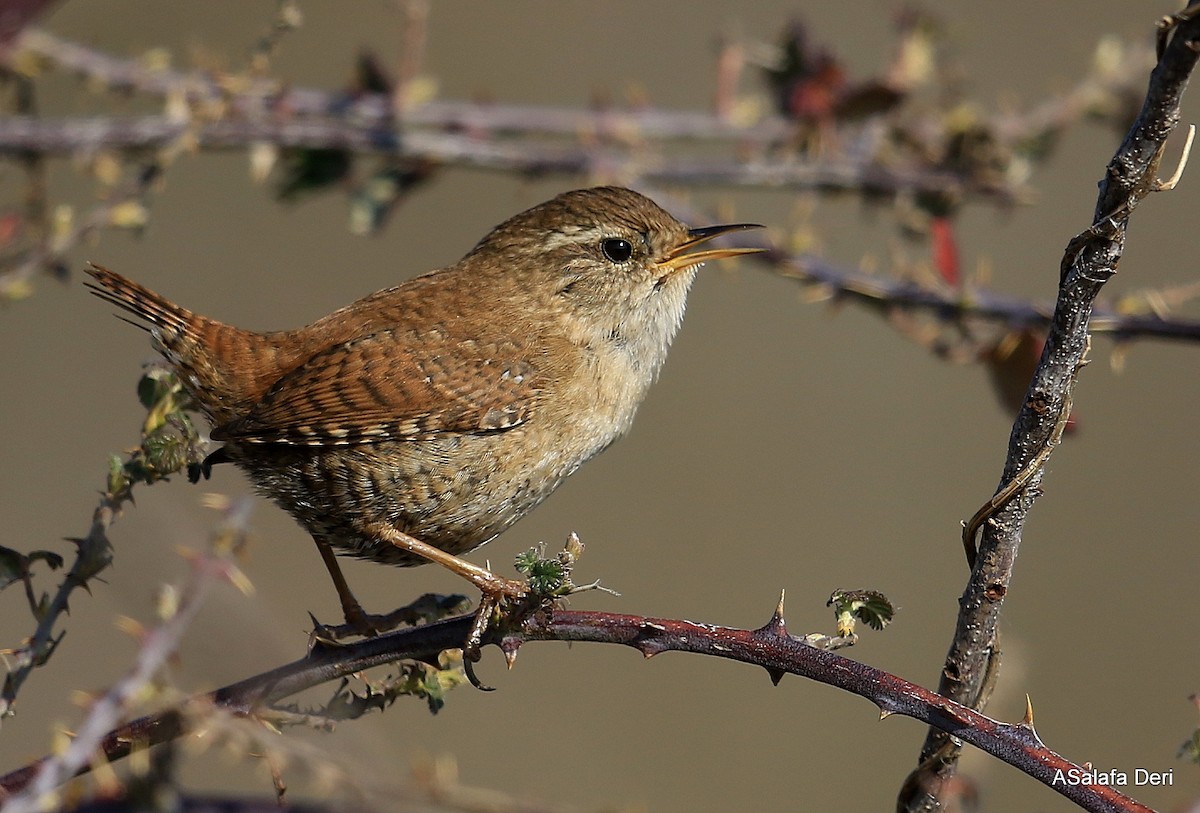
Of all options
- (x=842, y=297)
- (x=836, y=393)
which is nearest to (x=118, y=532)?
(x=842, y=297)

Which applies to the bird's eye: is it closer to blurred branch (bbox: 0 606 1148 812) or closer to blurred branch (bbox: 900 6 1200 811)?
blurred branch (bbox: 0 606 1148 812)

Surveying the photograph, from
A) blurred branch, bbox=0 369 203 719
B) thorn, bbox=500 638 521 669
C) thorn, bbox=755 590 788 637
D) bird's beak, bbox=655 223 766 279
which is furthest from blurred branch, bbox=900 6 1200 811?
bird's beak, bbox=655 223 766 279

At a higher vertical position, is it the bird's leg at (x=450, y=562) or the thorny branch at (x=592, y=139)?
the thorny branch at (x=592, y=139)

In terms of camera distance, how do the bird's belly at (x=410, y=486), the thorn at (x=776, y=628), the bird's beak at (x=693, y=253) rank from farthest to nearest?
1. the bird's beak at (x=693, y=253)
2. the bird's belly at (x=410, y=486)
3. the thorn at (x=776, y=628)

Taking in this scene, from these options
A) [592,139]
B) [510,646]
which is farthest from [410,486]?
[592,139]

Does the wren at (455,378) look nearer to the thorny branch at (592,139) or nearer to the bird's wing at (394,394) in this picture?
the bird's wing at (394,394)

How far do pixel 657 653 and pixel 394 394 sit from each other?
143 centimetres

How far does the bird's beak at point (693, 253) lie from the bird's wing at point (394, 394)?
537mm

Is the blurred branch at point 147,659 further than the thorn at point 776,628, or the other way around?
the thorn at point 776,628

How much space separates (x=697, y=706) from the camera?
213 inches

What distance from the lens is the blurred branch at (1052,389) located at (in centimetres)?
135

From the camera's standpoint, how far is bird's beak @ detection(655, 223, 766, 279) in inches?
131

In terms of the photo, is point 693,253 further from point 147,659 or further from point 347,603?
point 147,659

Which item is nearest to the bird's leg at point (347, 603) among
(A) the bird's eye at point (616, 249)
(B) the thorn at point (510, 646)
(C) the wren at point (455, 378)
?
(C) the wren at point (455, 378)
